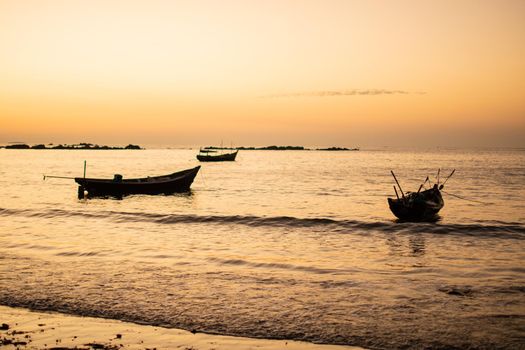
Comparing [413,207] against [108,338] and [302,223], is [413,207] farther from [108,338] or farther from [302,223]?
[108,338]

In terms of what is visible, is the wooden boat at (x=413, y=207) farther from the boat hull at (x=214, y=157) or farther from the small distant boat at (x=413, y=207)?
the boat hull at (x=214, y=157)

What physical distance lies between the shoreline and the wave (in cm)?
1454

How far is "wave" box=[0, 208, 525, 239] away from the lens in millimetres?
20906

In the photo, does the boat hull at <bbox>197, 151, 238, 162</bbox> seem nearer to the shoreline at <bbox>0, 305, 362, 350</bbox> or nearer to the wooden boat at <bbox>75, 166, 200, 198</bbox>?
the wooden boat at <bbox>75, 166, 200, 198</bbox>

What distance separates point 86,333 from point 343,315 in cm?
431

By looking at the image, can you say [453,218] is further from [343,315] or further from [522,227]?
[343,315]

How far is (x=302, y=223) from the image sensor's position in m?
23.2

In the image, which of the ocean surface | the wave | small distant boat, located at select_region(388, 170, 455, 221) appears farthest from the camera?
small distant boat, located at select_region(388, 170, 455, 221)

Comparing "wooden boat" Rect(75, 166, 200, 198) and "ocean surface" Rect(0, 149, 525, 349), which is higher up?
"wooden boat" Rect(75, 166, 200, 198)

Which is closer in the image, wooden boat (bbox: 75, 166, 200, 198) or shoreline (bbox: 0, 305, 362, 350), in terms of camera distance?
shoreline (bbox: 0, 305, 362, 350)

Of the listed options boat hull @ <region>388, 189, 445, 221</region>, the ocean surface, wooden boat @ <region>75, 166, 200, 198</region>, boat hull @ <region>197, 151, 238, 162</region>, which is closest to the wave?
the ocean surface

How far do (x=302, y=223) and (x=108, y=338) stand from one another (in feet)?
55.8

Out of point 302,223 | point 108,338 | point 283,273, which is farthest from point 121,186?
point 108,338

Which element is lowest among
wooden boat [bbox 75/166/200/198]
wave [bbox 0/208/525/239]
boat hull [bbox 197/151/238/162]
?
wave [bbox 0/208/525/239]
